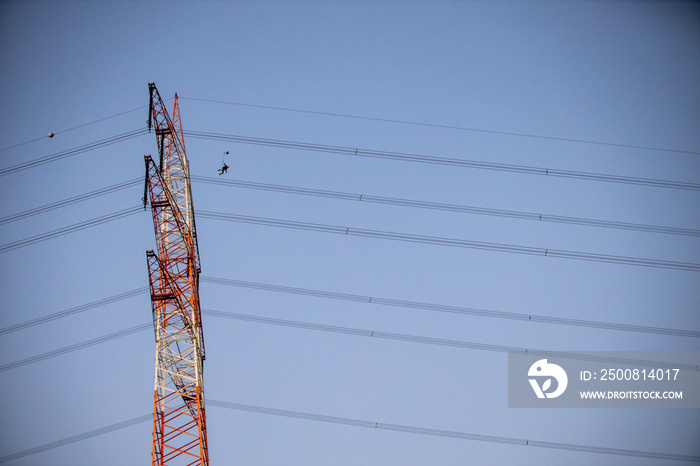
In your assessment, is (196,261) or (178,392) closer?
(178,392)

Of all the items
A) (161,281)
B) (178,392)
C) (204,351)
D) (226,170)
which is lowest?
(178,392)

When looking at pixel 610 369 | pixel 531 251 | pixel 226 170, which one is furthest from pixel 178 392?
pixel 610 369

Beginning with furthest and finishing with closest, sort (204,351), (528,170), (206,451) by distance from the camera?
1. (528,170)
2. (204,351)
3. (206,451)

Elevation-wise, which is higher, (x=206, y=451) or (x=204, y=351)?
(x=204, y=351)

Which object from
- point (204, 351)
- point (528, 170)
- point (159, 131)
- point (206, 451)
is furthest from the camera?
point (528, 170)

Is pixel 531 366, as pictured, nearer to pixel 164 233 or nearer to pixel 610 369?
pixel 610 369

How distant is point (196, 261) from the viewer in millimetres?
42656

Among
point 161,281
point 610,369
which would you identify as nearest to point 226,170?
point 161,281

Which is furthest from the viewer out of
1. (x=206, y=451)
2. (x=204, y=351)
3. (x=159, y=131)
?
(x=159, y=131)

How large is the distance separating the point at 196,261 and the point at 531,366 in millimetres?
25920

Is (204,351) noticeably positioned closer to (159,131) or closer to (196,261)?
(196,261)

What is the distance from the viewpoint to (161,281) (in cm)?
3897

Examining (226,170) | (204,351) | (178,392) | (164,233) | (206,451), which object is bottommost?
(206,451)

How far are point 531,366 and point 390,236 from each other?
47.9 feet
